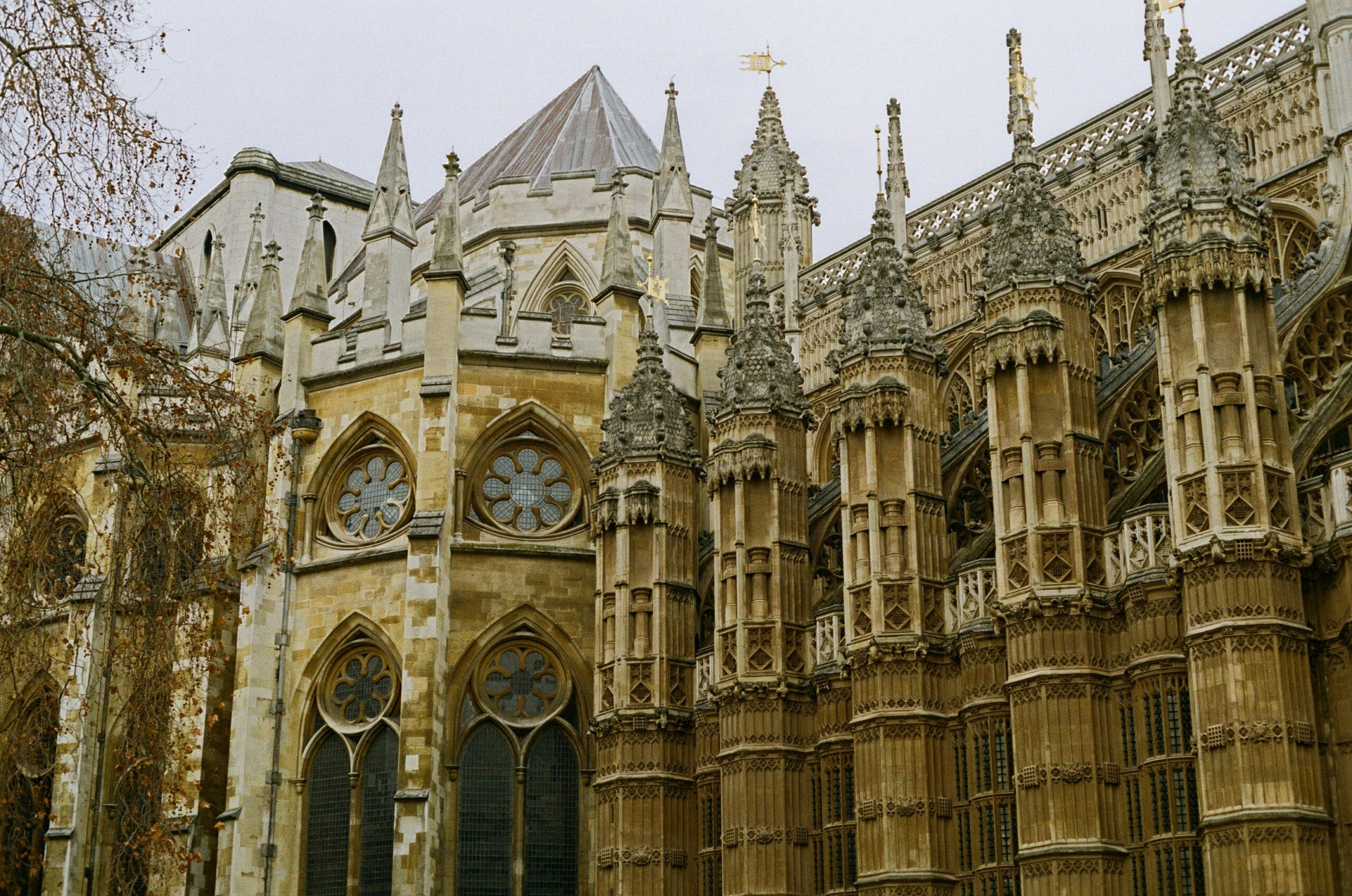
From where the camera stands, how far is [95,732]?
33188 mm

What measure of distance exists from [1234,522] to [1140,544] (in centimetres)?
182

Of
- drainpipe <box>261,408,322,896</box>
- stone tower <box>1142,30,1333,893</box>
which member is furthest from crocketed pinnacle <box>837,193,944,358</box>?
drainpipe <box>261,408,322,896</box>

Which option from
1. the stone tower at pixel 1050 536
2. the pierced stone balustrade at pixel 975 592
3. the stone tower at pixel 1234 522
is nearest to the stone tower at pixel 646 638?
the pierced stone balustrade at pixel 975 592

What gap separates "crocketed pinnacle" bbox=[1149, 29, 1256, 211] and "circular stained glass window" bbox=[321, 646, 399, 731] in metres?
16.1

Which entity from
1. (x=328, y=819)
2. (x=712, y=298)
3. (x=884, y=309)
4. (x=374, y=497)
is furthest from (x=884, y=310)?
(x=328, y=819)

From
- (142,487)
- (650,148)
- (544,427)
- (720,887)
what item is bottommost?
(720,887)

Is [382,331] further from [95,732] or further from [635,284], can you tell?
[95,732]

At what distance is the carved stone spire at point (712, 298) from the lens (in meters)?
32.8

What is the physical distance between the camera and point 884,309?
82.4 feet

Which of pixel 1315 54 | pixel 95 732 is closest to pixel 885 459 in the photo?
pixel 1315 54

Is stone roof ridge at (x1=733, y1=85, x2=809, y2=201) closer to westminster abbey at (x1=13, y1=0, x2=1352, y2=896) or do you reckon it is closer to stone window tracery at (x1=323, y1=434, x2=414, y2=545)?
westminster abbey at (x1=13, y1=0, x2=1352, y2=896)

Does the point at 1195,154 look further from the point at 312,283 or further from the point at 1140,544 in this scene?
the point at 312,283

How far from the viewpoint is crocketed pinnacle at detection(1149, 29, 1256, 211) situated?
20500 mm

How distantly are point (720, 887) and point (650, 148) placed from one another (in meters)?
24.4
